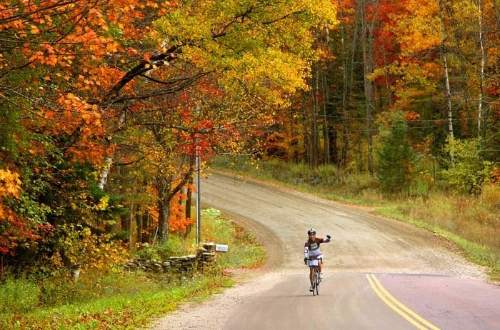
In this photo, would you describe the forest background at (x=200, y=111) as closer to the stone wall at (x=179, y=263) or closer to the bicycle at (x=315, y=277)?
the stone wall at (x=179, y=263)

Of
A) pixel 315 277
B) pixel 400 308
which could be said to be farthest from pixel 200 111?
pixel 400 308

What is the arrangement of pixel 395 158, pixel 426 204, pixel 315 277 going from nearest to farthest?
pixel 315 277 < pixel 426 204 < pixel 395 158

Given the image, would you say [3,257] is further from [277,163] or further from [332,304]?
[277,163]

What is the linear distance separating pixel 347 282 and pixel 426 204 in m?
16.9

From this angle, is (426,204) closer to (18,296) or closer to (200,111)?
(200,111)

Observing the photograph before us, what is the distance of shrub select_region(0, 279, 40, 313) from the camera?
13664mm

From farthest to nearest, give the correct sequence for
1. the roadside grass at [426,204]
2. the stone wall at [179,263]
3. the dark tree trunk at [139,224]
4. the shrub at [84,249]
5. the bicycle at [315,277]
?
the dark tree trunk at [139,224] < the roadside grass at [426,204] < the stone wall at [179,263] < the shrub at [84,249] < the bicycle at [315,277]

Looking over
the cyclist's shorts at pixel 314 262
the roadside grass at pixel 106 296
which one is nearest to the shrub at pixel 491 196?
the roadside grass at pixel 106 296

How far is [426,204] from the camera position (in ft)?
109

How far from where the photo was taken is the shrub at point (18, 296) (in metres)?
13.7

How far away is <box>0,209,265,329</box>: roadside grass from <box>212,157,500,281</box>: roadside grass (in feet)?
13.5

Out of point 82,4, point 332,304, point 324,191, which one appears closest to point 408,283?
point 332,304

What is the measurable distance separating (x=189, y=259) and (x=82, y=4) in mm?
13704

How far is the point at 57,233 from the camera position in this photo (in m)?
16.1
